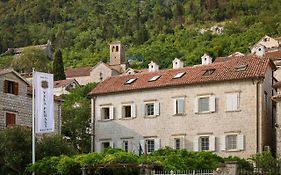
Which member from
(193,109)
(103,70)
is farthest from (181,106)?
(103,70)

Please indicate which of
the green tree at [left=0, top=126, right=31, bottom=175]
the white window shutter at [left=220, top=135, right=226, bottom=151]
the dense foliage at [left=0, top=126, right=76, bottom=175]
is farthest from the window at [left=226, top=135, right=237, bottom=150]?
the green tree at [left=0, top=126, right=31, bottom=175]

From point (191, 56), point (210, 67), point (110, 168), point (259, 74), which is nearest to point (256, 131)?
point (259, 74)

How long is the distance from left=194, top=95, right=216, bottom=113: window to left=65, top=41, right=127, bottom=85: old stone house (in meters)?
66.7

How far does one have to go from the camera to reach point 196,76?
2111 inches

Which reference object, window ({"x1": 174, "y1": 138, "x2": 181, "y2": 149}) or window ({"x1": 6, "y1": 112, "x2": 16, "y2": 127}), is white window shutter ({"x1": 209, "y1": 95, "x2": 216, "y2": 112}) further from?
window ({"x1": 6, "y1": 112, "x2": 16, "y2": 127})

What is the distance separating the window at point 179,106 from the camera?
53344 millimetres

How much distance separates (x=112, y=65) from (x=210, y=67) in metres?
75.7

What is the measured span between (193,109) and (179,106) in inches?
44.5

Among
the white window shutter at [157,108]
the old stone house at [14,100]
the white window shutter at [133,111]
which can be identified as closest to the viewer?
→ the old stone house at [14,100]

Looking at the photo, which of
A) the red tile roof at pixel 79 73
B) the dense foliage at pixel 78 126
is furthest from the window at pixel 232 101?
the red tile roof at pixel 79 73

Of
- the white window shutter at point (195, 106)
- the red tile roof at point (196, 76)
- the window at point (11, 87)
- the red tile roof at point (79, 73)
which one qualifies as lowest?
the white window shutter at point (195, 106)

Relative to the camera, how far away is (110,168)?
40.1 metres

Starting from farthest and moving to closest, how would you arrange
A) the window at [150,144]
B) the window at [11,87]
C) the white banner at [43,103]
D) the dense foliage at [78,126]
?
the dense foliage at [78,126], the window at [150,144], the window at [11,87], the white banner at [43,103]

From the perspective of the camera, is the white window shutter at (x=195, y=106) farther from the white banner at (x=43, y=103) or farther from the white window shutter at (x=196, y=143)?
the white banner at (x=43, y=103)
